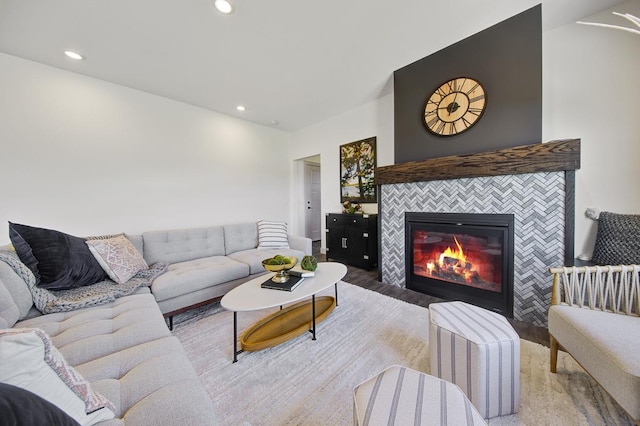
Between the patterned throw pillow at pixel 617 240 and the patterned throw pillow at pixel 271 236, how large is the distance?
10.6 feet

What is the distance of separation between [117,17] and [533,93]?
357cm

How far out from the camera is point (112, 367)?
91cm

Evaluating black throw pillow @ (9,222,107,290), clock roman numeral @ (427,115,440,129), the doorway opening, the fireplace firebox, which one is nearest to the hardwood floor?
the fireplace firebox

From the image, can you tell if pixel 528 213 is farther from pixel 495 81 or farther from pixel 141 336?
pixel 141 336

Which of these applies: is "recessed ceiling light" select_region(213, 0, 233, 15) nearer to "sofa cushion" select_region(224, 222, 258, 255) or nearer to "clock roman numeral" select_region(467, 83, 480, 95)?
"clock roman numeral" select_region(467, 83, 480, 95)

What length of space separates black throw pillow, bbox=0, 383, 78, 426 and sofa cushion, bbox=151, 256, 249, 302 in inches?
65.5

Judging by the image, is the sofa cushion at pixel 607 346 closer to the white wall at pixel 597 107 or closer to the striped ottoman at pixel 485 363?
the striped ottoman at pixel 485 363

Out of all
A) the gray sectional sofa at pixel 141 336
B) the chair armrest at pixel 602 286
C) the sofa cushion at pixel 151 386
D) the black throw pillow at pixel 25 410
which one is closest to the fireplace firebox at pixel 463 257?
the chair armrest at pixel 602 286

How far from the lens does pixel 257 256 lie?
9.02 feet

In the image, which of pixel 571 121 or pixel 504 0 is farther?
pixel 571 121

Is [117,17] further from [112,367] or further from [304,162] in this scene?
[304,162]

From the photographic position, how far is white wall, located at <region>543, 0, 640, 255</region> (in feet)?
5.75

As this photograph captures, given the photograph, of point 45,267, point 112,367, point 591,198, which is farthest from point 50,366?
point 591,198

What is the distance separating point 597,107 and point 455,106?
1.10m
